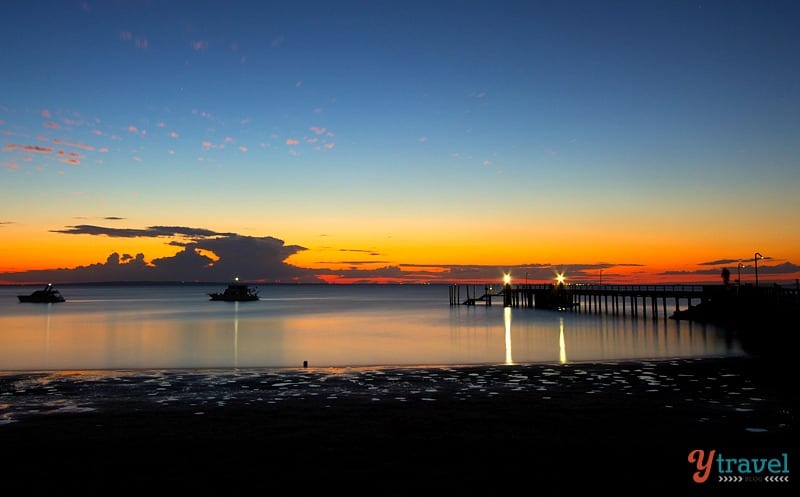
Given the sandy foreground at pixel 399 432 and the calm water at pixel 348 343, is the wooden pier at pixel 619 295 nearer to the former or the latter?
the calm water at pixel 348 343

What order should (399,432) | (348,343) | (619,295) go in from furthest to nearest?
(619,295) → (348,343) → (399,432)

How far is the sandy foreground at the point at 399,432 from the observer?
10789mm

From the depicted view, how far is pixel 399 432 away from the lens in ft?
46.6

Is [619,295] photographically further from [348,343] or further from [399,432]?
[399,432]

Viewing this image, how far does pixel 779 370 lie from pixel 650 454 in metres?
14.2

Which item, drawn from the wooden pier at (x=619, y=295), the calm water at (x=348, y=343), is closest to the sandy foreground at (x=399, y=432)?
the calm water at (x=348, y=343)

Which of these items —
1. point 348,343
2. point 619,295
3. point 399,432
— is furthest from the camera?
point 619,295

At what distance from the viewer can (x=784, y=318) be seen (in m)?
42.9

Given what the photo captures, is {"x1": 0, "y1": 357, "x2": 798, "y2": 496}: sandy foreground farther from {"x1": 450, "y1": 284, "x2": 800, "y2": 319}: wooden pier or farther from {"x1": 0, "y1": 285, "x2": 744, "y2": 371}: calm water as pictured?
{"x1": 450, "y1": 284, "x2": 800, "y2": 319}: wooden pier

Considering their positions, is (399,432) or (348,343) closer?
(399,432)

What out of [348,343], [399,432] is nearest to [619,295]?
[348,343]

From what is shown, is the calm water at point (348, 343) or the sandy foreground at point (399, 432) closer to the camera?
the sandy foreground at point (399, 432)

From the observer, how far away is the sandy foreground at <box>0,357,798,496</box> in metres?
10.8

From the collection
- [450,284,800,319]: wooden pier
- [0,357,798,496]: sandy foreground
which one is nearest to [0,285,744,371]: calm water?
[450,284,800,319]: wooden pier
